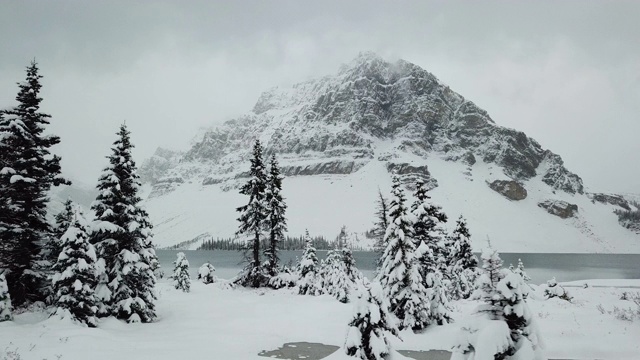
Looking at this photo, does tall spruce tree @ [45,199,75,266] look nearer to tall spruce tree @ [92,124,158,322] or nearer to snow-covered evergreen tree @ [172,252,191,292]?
tall spruce tree @ [92,124,158,322]

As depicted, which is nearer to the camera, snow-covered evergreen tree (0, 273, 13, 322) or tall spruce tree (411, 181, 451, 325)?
snow-covered evergreen tree (0, 273, 13, 322)

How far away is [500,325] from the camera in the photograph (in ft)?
17.0

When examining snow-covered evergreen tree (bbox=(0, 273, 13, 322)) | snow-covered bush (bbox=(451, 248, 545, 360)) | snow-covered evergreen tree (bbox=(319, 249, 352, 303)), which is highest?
snow-covered bush (bbox=(451, 248, 545, 360))

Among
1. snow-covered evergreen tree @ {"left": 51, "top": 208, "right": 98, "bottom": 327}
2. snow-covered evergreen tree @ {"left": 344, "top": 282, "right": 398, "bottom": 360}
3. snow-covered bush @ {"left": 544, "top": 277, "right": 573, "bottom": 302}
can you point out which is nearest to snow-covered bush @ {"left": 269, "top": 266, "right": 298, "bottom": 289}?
snow-covered evergreen tree @ {"left": 51, "top": 208, "right": 98, "bottom": 327}

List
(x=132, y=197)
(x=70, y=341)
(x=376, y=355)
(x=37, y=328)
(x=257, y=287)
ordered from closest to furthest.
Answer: (x=376, y=355)
(x=70, y=341)
(x=37, y=328)
(x=132, y=197)
(x=257, y=287)

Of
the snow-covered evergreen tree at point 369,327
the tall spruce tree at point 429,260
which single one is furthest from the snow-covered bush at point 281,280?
the snow-covered evergreen tree at point 369,327

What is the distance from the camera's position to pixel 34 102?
20.6 meters

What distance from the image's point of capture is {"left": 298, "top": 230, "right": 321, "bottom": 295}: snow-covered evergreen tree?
131ft

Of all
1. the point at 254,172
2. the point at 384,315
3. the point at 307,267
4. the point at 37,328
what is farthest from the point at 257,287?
the point at 384,315

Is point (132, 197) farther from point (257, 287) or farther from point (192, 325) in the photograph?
point (257, 287)

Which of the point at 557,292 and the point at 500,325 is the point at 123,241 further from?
the point at 557,292

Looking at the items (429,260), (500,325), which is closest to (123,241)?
(429,260)

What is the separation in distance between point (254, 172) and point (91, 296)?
1978 cm

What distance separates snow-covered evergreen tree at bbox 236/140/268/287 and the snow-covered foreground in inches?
307
